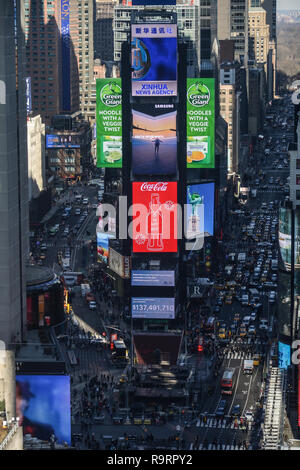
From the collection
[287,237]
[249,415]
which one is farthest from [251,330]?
[249,415]

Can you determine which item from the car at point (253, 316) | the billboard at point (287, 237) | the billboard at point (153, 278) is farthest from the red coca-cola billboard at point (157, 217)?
the billboard at point (287, 237)

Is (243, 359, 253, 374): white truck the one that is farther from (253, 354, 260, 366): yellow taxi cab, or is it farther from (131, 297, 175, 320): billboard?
(131, 297, 175, 320): billboard

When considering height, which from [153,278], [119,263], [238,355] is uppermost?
[153,278]

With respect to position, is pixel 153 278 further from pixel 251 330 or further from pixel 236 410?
pixel 236 410

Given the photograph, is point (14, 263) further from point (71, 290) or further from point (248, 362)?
point (71, 290)

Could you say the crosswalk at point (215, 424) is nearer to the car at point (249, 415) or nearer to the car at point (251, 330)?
the car at point (249, 415)

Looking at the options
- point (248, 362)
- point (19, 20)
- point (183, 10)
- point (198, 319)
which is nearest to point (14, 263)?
point (19, 20)

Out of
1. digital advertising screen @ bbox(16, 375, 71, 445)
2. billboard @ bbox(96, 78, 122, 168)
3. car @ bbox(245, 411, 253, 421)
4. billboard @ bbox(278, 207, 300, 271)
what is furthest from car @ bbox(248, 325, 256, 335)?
digital advertising screen @ bbox(16, 375, 71, 445)
